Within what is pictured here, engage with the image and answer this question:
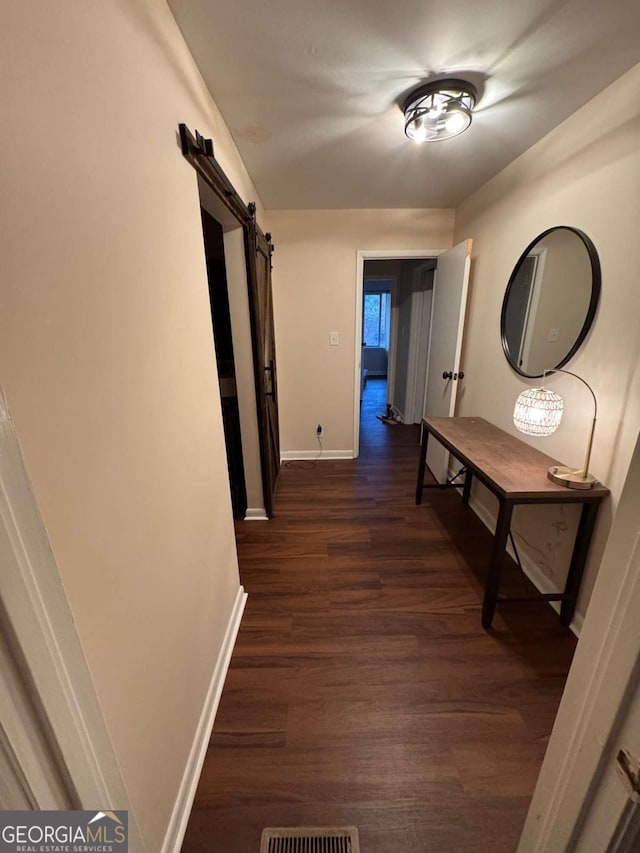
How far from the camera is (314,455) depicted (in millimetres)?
3512

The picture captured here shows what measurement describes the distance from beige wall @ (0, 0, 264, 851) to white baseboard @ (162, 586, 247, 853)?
0.18ft

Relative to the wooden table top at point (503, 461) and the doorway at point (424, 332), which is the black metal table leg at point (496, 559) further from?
the doorway at point (424, 332)

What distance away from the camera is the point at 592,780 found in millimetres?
512

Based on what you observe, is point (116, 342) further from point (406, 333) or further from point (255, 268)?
point (406, 333)

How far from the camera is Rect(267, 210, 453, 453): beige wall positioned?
9.37 feet

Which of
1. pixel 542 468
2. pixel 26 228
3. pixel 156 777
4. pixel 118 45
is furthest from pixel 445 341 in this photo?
pixel 156 777

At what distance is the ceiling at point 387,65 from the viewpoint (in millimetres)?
1002

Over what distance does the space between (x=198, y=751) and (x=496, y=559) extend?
4.55 ft

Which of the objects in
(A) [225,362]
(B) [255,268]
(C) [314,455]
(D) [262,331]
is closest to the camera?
(B) [255,268]

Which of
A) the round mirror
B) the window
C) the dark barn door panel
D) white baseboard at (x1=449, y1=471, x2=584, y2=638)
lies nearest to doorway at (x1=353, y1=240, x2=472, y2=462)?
the round mirror

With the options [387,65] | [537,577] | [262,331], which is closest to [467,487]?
[537,577]

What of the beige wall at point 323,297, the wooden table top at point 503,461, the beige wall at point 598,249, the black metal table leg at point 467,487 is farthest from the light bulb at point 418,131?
the black metal table leg at point 467,487

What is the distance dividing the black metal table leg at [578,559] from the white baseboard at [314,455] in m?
2.19

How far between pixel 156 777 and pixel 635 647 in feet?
3.72
